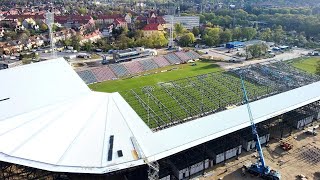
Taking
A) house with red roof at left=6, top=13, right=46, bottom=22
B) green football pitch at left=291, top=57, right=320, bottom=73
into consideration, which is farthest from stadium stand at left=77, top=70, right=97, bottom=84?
house with red roof at left=6, top=13, right=46, bottom=22

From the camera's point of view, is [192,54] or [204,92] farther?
[192,54]

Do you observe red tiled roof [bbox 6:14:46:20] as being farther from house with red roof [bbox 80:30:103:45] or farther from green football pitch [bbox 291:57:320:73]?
green football pitch [bbox 291:57:320:73]

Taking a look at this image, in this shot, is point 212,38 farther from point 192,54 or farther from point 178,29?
point 178,29

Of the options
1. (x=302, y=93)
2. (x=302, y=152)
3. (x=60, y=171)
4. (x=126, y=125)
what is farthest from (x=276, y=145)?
(x=60, y=171)

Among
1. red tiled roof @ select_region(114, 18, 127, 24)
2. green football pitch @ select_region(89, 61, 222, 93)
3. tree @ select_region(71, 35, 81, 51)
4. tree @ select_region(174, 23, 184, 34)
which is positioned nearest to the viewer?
green football pitch @ select_region(89, 61, 222, 93)

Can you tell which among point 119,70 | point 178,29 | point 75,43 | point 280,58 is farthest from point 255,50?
point 75,43

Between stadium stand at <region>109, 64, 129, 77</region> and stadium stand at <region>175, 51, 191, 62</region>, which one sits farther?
stadium stand at <region>175, 51, 191, 62</region>

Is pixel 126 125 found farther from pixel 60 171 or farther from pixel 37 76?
pixel 37 76
